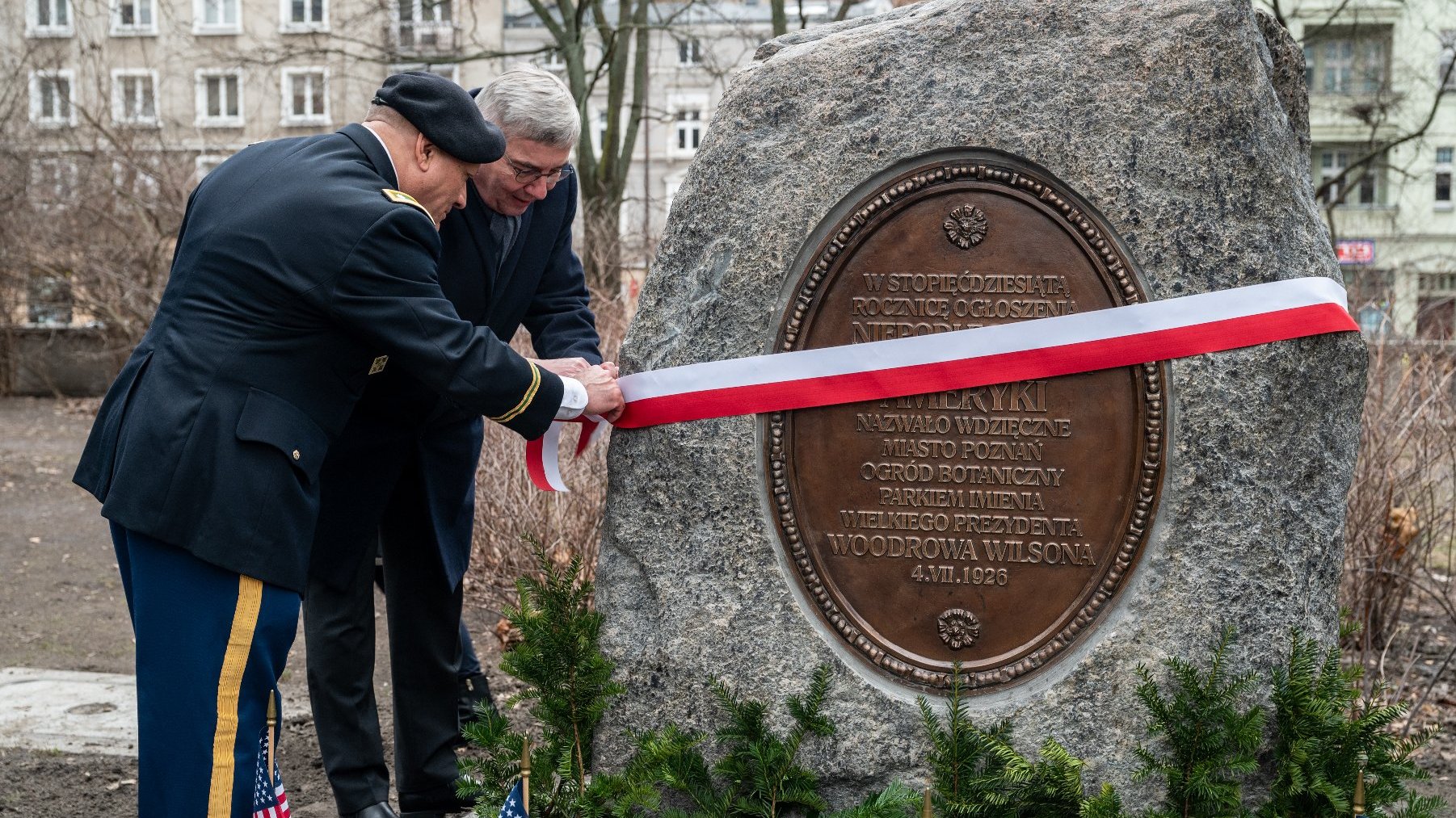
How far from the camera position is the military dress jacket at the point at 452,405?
327 cm

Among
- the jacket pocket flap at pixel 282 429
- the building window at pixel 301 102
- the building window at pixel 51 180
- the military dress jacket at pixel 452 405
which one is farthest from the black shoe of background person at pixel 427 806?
the building window at pixel 301 102

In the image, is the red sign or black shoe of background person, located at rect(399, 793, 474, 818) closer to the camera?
black shoe of background person, located at rect(399, 793, 474, 818)

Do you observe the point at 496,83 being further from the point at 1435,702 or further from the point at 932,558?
the point at 1435,702

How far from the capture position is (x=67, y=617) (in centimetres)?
621

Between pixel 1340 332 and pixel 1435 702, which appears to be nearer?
pixel 1340 332

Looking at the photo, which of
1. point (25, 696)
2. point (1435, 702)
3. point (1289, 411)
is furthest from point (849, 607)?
point (25, 696)

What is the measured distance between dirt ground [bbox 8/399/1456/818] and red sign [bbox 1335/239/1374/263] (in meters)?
5.71

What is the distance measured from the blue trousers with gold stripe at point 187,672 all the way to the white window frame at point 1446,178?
31183 millimetres

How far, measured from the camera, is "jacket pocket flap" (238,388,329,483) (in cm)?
254

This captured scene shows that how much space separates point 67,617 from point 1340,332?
19.1 ft

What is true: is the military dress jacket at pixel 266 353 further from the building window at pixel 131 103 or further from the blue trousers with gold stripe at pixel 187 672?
the building window at pixel 131 103

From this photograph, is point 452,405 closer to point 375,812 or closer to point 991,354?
point 375,812

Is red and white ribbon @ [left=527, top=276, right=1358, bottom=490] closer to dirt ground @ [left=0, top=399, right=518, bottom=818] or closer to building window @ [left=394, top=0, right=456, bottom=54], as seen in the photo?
dirt ground @ [left=0, top=399, right=518, bottom=818]

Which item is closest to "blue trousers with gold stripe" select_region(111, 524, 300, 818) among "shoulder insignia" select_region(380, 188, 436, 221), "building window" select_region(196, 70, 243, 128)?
"shoulder insignia" select_region(380, 188, 436, 221)
